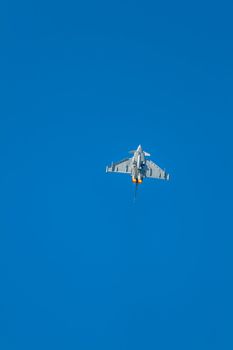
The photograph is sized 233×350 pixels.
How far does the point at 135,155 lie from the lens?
157 m

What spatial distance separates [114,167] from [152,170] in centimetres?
622

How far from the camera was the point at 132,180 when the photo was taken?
15862 centimetres

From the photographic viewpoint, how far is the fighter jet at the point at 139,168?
15725cm

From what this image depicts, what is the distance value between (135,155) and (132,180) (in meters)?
4.18

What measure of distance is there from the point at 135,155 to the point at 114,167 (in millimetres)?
5155

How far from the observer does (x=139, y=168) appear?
157625 millimetres

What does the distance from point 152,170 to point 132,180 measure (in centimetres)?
480

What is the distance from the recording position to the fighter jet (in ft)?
516

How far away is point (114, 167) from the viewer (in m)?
161
